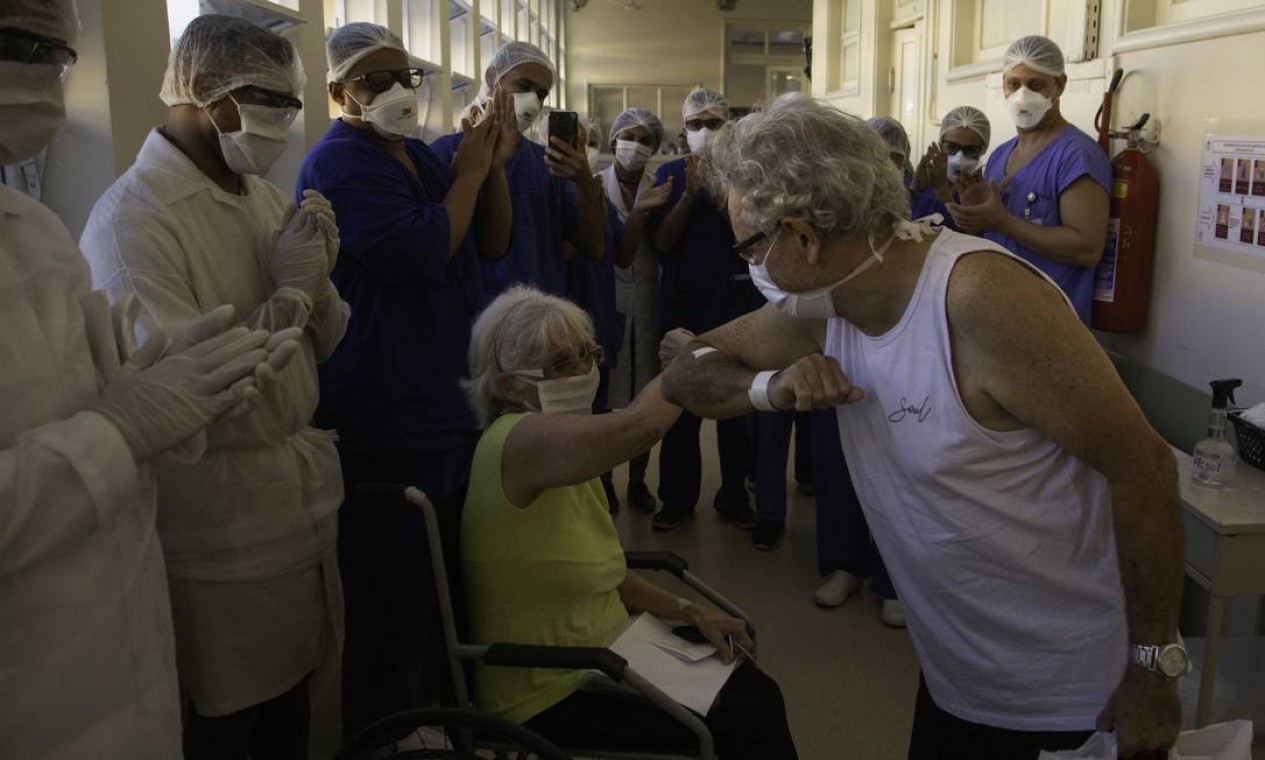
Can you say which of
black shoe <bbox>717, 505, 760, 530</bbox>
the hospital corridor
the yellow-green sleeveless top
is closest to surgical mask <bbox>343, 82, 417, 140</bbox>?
the hospital corridor

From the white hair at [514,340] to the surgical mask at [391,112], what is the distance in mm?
615

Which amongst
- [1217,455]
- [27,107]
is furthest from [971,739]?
[27,107]

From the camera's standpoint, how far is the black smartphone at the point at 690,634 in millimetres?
1699

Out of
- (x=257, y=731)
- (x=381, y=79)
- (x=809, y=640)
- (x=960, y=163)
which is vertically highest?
(x=381, y=79)

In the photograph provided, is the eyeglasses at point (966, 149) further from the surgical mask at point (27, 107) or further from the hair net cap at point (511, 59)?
the surgical mask at point (27, 107)

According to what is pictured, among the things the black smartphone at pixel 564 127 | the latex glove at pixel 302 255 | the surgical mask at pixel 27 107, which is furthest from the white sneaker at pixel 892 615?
the surgical mask at pixel 27 107

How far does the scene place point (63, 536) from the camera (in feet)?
3.26

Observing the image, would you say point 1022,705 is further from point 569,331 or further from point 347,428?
point 347,428

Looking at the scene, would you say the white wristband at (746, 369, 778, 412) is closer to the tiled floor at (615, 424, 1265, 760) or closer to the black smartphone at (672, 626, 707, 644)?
the black smartphone at (672, 626, 707, 644)

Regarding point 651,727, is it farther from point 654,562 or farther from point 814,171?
point 814,171

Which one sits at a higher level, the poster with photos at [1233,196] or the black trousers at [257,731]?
the poster with photos at [1233,196]

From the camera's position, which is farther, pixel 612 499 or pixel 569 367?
pixel 612 499

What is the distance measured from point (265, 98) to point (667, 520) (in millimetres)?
2329

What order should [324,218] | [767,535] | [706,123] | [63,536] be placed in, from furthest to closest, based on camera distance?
[706,123]
[767,535]
[324,218]
[63,536]
